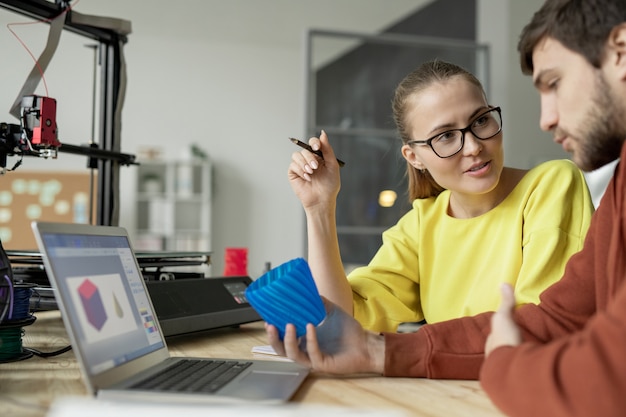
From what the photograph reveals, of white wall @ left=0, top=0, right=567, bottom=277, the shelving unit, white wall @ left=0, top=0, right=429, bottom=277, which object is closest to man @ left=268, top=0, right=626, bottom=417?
white wall @ left=0, top=0, right=567, bottom=277

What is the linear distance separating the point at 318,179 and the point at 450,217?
307 millimetres

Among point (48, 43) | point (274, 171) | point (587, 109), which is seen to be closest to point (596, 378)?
point (587, 109)

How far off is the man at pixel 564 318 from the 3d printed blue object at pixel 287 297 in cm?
2

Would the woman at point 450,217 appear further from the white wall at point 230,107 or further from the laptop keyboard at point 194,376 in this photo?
the white wall at point 230,107

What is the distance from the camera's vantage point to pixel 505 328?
Answer: 762 millimetres

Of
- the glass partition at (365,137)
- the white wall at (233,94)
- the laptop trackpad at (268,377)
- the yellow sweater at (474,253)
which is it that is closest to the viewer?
the laptop trackpad at (268,377)

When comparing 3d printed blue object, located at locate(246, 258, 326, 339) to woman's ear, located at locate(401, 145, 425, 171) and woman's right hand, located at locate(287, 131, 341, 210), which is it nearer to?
woman's right hand, located at locate(287, 131, 341, 210)

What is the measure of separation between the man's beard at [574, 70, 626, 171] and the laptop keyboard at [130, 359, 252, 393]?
1.85 ft

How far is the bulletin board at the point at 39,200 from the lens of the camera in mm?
6383

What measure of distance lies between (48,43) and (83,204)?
5413 millimetres

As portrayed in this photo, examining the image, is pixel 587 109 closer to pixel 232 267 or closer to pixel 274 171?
pixel 232 267

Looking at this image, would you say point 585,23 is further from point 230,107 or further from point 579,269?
point 230,107

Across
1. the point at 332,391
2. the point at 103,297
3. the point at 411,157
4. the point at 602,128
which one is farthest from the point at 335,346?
the point at 411,157

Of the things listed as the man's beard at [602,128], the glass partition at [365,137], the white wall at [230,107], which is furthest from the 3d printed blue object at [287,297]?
the white wall at [230,107]
